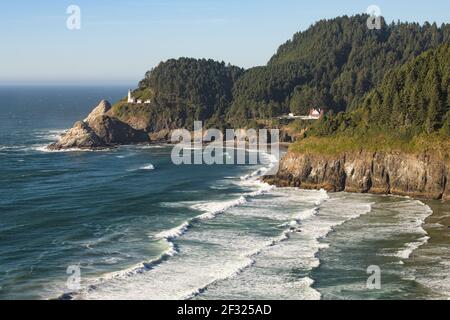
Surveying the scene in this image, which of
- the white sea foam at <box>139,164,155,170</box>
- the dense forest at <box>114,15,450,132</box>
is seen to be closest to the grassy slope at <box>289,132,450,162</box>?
the white sea foam at <box>139,164,155,170</box>

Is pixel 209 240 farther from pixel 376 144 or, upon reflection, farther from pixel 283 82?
pixel 283 82

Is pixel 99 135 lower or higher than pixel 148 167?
higher

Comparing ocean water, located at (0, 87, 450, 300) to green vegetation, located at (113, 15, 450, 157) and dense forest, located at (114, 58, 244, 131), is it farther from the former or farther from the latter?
dense forest, located at (114, 58, 244, 131)

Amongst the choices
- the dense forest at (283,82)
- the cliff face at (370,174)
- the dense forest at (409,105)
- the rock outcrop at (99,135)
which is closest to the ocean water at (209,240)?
the cliff face at (370,174)

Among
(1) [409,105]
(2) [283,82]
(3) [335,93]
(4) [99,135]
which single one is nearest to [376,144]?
(1) [409,105]

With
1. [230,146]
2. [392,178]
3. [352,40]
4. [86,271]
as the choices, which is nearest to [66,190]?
[86,271]

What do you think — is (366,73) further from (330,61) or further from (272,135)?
(272,135)
